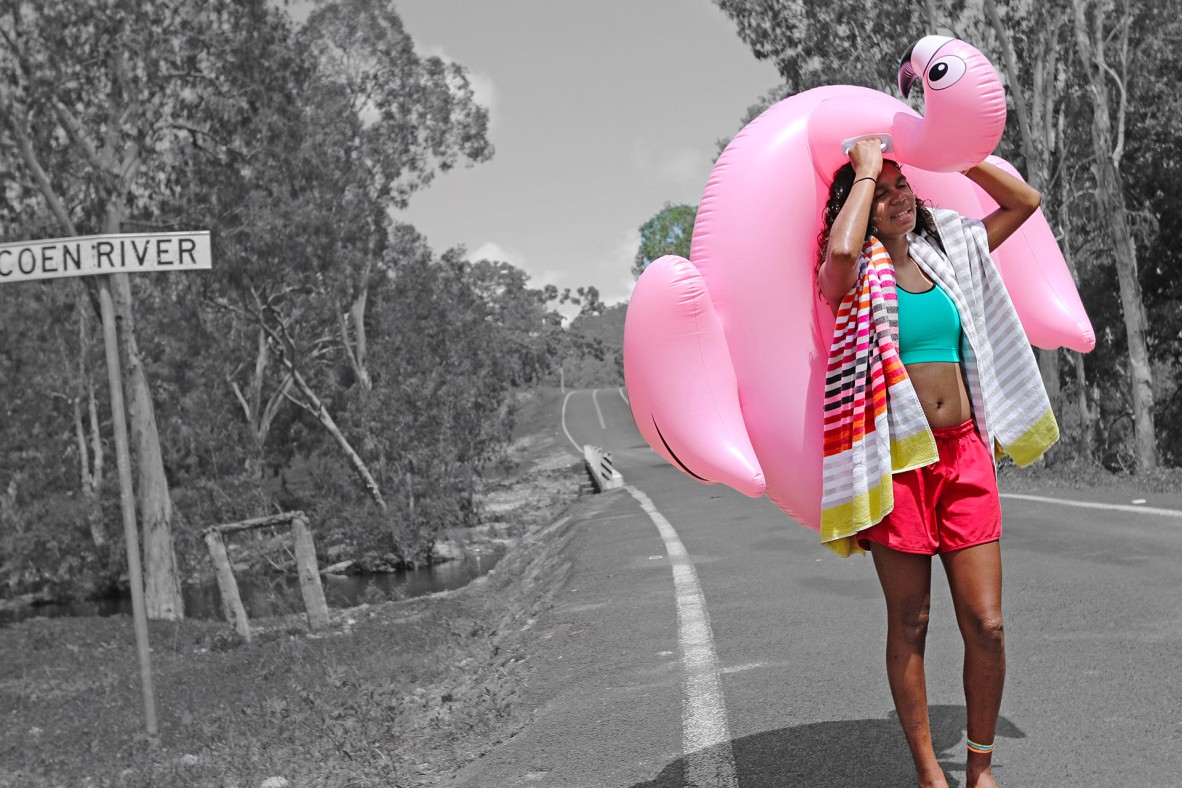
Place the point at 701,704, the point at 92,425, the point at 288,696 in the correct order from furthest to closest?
the point at 92,425 < the point at 288,696 < the point at 701,704

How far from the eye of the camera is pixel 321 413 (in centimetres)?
3597

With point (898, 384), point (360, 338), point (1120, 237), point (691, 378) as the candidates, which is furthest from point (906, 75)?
point (360, 338)

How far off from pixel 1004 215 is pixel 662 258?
3.60 feet

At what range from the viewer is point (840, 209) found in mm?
3566

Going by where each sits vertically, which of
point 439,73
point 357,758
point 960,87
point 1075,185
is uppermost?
point 439,73

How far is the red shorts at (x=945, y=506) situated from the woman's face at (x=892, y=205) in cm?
63

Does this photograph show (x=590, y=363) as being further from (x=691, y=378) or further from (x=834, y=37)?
(x=691, y=378)

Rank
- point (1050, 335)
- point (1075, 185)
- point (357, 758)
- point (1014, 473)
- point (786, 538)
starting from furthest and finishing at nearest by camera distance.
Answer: point (1075, 185), point (1014, 473), point (786, 538), point (357, 758), point (1050, 335)

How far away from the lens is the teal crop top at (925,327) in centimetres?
341

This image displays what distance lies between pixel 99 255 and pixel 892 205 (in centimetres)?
500

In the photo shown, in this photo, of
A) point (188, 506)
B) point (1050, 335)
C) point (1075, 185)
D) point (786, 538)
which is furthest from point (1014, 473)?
point (188, 506)

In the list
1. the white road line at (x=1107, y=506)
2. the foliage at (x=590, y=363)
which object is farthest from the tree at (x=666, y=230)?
the foliage at (x=590, y=363)

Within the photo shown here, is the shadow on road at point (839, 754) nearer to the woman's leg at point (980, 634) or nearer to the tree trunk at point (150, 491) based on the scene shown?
the woman's leg at point (980, 634)

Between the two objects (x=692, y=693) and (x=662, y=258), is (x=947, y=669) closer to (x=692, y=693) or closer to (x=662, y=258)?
(x=692, y=693)
